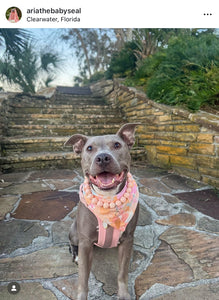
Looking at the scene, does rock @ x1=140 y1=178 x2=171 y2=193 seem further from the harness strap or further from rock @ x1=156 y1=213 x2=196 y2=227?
the harness strap

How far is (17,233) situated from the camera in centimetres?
216

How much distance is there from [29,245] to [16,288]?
51cm

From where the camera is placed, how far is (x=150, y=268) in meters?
1.71

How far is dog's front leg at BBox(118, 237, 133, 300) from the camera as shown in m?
1.45

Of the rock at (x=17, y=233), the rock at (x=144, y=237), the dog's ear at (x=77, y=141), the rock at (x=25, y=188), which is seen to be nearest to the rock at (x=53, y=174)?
the rock at (x=25, y=188)

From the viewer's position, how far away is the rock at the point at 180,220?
2355mm

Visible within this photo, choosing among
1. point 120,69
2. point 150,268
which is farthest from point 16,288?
point 120,69

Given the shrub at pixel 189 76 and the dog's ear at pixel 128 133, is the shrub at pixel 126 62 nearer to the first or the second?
the shrub at pixel 189 76

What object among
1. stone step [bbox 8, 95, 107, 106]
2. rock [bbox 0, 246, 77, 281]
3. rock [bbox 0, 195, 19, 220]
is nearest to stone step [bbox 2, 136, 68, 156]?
stone step [bbox 8, 95, 107, 106]

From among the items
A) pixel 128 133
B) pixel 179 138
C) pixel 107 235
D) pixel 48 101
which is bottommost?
pixel 107 235

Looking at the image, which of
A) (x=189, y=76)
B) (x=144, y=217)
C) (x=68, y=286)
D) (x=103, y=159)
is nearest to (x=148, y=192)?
(x=144, y=217)

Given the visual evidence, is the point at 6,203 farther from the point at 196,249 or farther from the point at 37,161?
the point at 196,249
